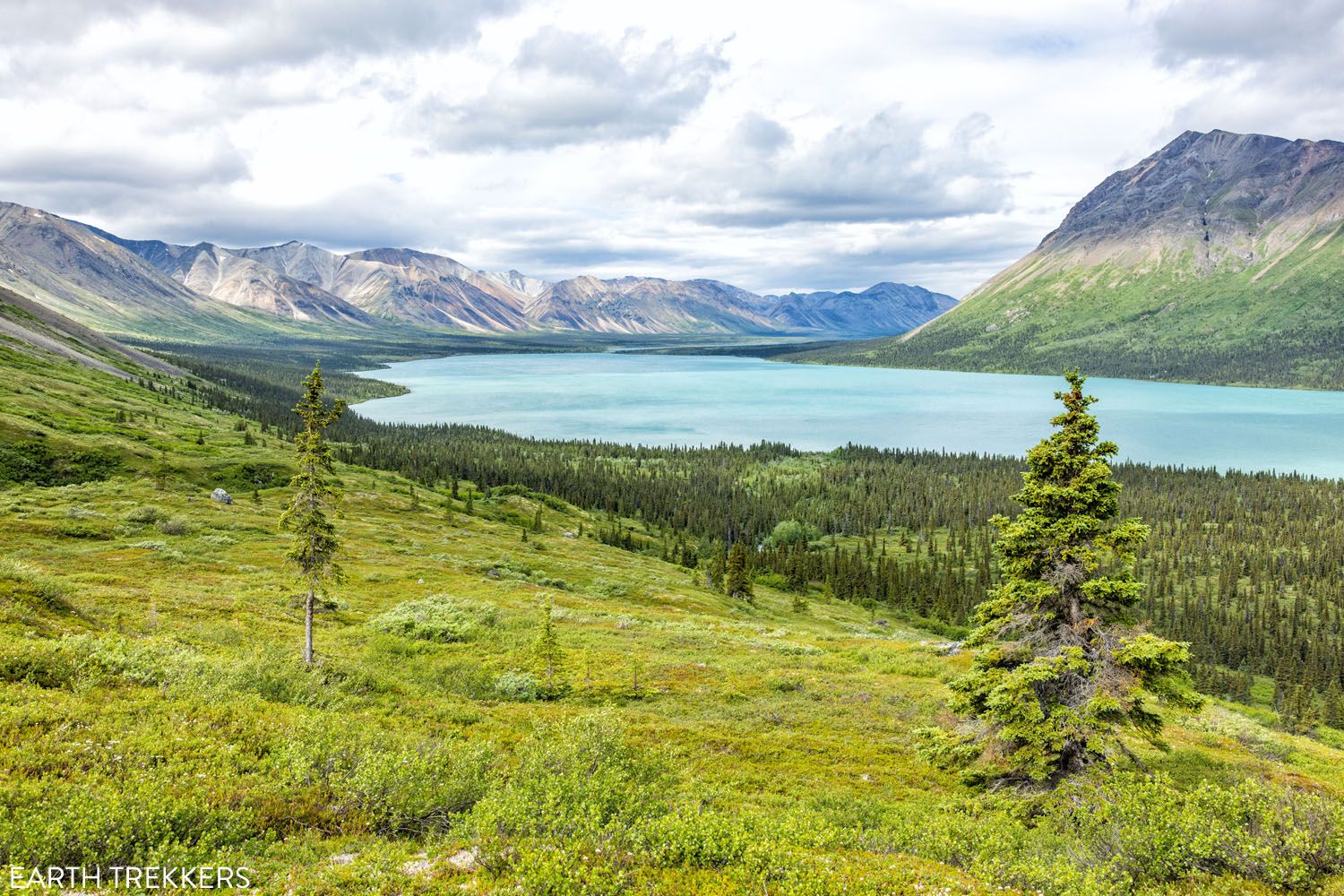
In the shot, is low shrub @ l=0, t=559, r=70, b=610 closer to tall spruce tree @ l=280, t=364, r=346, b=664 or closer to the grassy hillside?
the grassy hillside

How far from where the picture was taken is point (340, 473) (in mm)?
146000

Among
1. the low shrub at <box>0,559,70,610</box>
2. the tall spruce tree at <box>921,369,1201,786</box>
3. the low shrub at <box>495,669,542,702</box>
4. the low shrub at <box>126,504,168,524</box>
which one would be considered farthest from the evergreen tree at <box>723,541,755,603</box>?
the low shrub at <box>0,559,70,610</box>

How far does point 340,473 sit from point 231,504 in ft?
193

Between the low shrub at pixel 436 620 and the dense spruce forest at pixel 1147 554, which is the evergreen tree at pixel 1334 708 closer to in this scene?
the dense spruce forest at pixel 1147 554

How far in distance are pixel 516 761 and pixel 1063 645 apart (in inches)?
819

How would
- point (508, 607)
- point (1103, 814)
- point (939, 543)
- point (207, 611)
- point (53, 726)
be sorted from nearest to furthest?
1. point (53, 726)
2. point (1103, 814)
3. point (207, 611)
4. point (508, 607)
5. point (939, 543)

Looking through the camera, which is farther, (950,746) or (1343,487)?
(1343,487)

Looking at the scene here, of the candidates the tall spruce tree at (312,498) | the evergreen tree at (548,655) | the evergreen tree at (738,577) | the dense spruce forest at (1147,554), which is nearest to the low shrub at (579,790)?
the evergreen tree at (548,655)

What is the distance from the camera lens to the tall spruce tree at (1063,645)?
74.4 feet

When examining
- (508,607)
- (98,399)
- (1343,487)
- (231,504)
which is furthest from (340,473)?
(1343,487)

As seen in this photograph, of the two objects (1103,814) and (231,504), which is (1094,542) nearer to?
(1103,814)

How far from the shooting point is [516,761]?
22516mm

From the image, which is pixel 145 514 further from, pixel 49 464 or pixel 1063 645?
pixel 1063 645

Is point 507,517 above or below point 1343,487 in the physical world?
below
